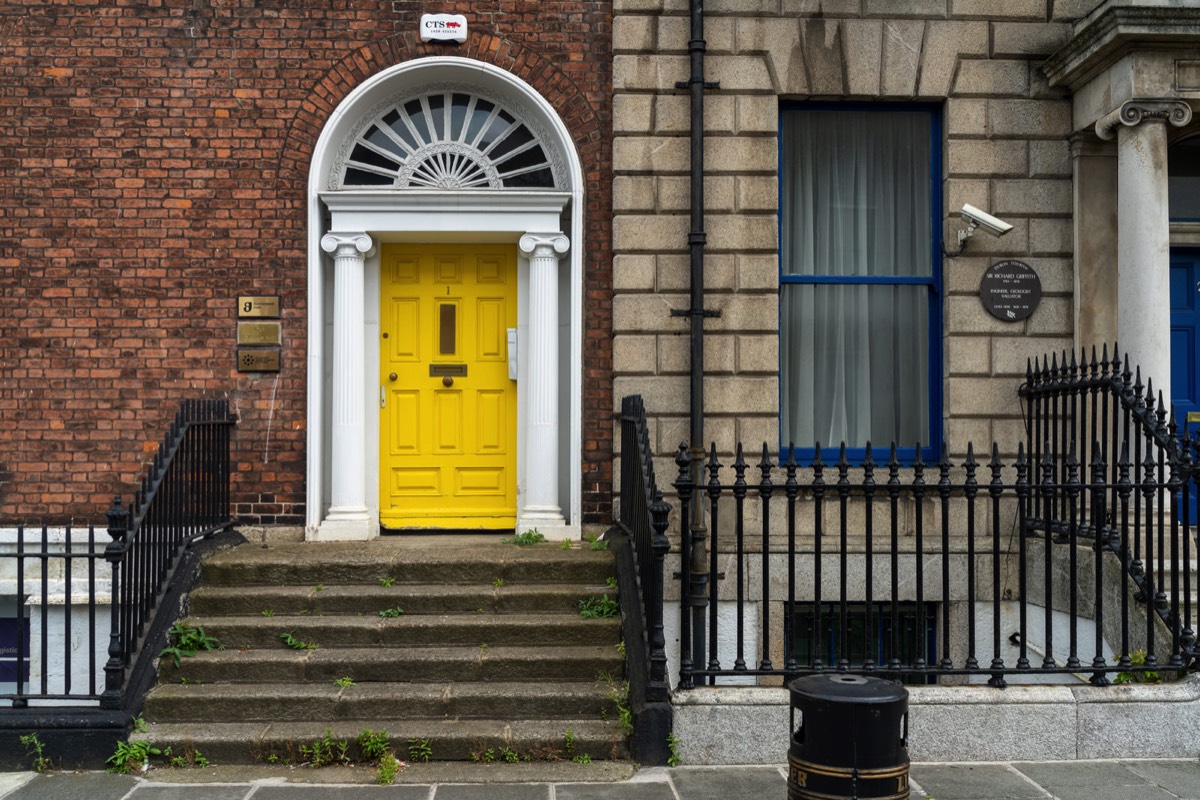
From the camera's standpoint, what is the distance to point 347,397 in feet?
27.3

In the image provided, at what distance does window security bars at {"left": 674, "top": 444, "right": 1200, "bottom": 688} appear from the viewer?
614 cm

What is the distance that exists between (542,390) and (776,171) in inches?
94.2

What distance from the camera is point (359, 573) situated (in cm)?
734

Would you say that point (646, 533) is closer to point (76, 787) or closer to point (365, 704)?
point (365, 704)

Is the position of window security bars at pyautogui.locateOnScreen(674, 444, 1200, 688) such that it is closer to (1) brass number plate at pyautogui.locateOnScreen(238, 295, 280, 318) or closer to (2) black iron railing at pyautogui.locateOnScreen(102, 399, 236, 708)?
(2) black iron railing at pyautogui.locateOnScreen(102, 399, 236, 708)

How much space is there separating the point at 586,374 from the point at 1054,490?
3426mm

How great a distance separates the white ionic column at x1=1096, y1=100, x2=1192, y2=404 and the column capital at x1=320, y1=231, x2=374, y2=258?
213 inches

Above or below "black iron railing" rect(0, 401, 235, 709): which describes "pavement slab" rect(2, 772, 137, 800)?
below

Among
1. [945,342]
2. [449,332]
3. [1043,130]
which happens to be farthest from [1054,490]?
[449,332]

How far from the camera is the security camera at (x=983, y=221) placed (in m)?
7.96

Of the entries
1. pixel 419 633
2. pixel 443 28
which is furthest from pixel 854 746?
pixel 443 28

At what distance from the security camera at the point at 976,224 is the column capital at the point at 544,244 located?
290cm

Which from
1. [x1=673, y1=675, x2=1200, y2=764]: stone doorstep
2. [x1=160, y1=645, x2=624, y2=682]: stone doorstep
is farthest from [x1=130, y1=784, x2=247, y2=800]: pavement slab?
[x1=673, y1=675, x2=1200, y2=764]: stone doorstep

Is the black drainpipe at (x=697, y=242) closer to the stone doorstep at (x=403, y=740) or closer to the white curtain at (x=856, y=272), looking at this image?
the white curtain at (x=856, y=272)
